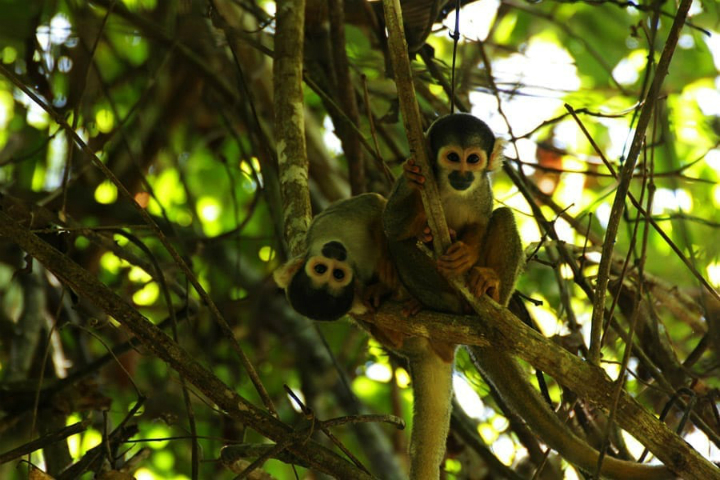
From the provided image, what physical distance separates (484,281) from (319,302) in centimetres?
74

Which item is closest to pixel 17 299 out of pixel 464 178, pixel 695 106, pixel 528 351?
pixel 464 178

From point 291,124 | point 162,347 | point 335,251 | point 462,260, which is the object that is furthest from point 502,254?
point 162,347

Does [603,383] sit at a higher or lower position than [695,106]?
lower

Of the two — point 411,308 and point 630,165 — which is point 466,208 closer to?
point 411,308

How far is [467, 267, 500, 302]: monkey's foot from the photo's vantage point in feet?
10.1

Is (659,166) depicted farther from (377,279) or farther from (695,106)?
(377,279)

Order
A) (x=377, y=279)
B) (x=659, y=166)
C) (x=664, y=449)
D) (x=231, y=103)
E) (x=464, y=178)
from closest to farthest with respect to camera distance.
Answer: (x=664, y=449)
(x=464, y=178)
(x=377, y=279)
(x=659, y=166)
(x=231, y=103)

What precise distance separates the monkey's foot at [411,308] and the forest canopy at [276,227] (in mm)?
102

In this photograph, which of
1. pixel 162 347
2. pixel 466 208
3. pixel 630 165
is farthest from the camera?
pixel 466 208

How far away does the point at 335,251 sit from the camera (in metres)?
3.50

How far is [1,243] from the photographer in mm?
4766

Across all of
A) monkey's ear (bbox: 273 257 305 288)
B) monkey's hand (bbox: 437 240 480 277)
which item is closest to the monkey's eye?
monkey's hand (bbox: 437 240 480 277)

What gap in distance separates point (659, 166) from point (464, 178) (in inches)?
82.6

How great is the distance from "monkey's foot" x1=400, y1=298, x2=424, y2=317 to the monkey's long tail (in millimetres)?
354
